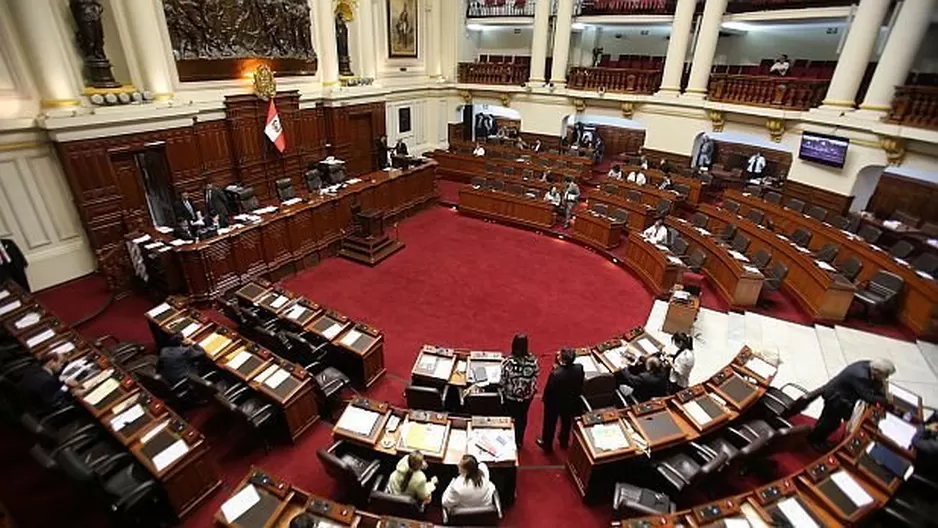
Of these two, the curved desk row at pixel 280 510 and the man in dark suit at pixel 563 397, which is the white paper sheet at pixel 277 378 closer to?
the curved desk row at pixel 280 510

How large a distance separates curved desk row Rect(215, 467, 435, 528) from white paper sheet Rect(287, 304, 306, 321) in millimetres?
3177

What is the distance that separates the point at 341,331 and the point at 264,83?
8484 mm

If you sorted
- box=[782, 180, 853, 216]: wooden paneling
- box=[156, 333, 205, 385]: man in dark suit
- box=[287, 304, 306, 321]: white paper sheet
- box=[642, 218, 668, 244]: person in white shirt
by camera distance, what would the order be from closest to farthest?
box=[156, 333, 205, 385]: man in dark suit
box=[287, 304, 306, 321]: white paper sheet
box=[642, 218, 668, 244]: person in white shirt
box=[782, 180, 853, 216]: wooden paneling

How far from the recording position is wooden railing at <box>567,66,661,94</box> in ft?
51.5

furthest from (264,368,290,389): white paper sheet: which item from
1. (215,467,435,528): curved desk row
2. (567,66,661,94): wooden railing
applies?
(567,66,661,94): wooden railing

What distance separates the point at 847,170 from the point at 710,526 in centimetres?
1121

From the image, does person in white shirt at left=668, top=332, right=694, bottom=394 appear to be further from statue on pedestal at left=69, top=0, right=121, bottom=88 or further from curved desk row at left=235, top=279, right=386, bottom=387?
statue on pedestal at left=69, top=0, right=121, bottom=88

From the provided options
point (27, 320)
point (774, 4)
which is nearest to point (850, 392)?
point (27, 320)

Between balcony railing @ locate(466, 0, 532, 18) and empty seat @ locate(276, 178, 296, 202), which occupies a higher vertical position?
balcony railing @ locate(466, 0, 532, 18)

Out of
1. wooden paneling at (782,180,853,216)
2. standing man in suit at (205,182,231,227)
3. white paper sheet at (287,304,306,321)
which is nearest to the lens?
white paper sheet at (287,304,306,321)

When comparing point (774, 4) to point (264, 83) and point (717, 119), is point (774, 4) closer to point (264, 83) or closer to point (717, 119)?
point (717, 119)

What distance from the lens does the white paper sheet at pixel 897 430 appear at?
15.0 feet

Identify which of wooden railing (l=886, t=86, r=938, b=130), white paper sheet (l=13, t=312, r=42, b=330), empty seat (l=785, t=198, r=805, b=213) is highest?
wooden railing (l=886, t=86, r=938, b=130)

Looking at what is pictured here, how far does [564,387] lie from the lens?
519 centimetres
